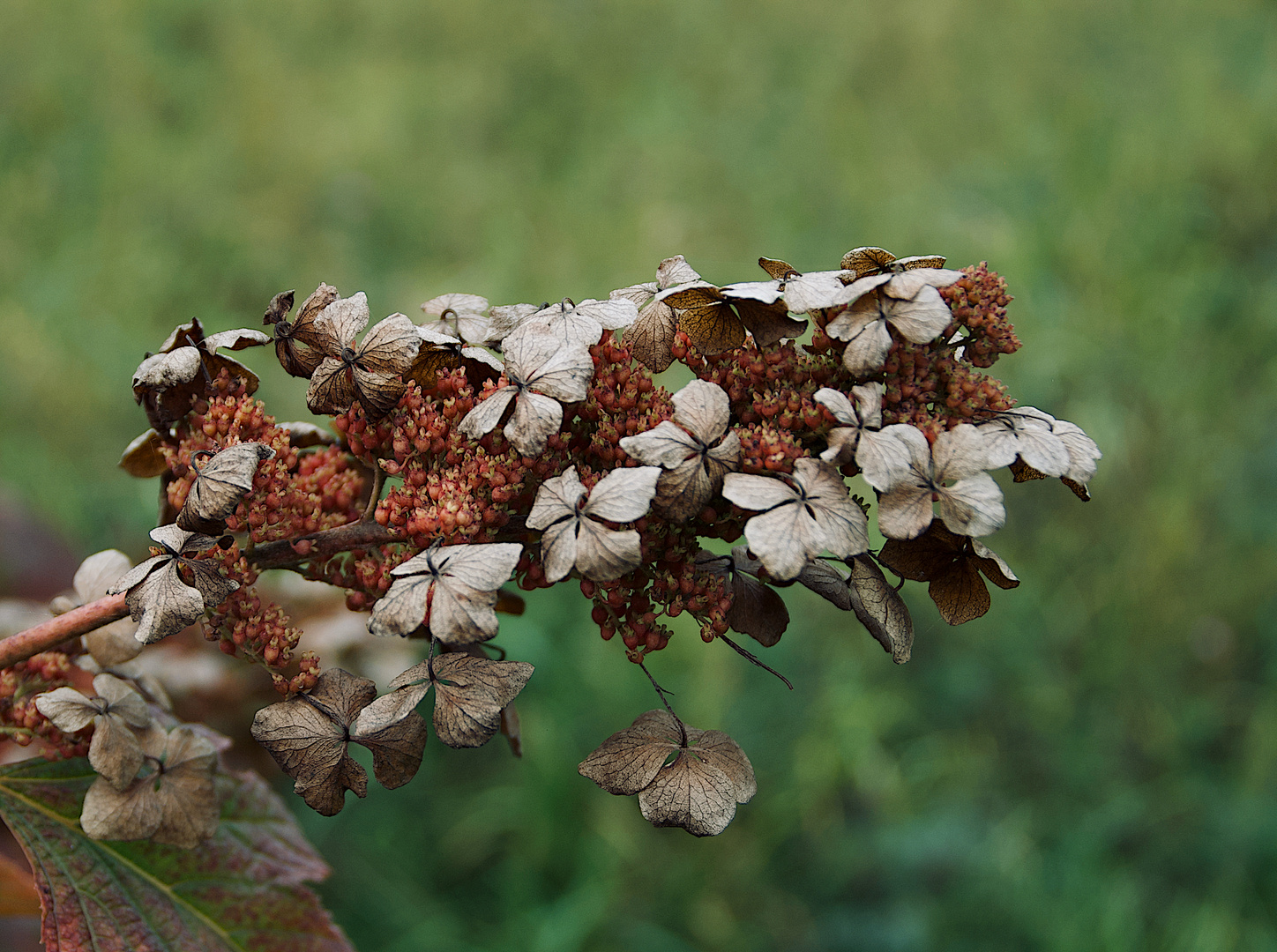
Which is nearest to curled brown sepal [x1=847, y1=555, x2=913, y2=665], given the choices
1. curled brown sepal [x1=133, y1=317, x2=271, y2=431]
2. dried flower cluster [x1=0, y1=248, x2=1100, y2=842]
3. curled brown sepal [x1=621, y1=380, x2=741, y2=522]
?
dried flower cluster [x1=0, y1=248, x2=1100, y2=842]

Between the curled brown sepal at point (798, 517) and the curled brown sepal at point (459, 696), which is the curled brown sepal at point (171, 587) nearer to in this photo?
the curled brown sepal at point (459, 696)

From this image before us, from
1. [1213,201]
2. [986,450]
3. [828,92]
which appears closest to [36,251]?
[828,92]

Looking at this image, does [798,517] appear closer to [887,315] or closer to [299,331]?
[887,315]

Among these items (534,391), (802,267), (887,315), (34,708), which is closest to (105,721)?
(34,708)

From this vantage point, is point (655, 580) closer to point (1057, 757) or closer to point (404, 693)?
point (404, 693)

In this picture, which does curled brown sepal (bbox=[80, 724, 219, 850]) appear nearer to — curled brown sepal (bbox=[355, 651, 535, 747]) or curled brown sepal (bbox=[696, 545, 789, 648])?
curled brown sepal (bbox=[355, 651, 535, 747])

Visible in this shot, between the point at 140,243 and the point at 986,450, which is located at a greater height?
the point at 140,243
